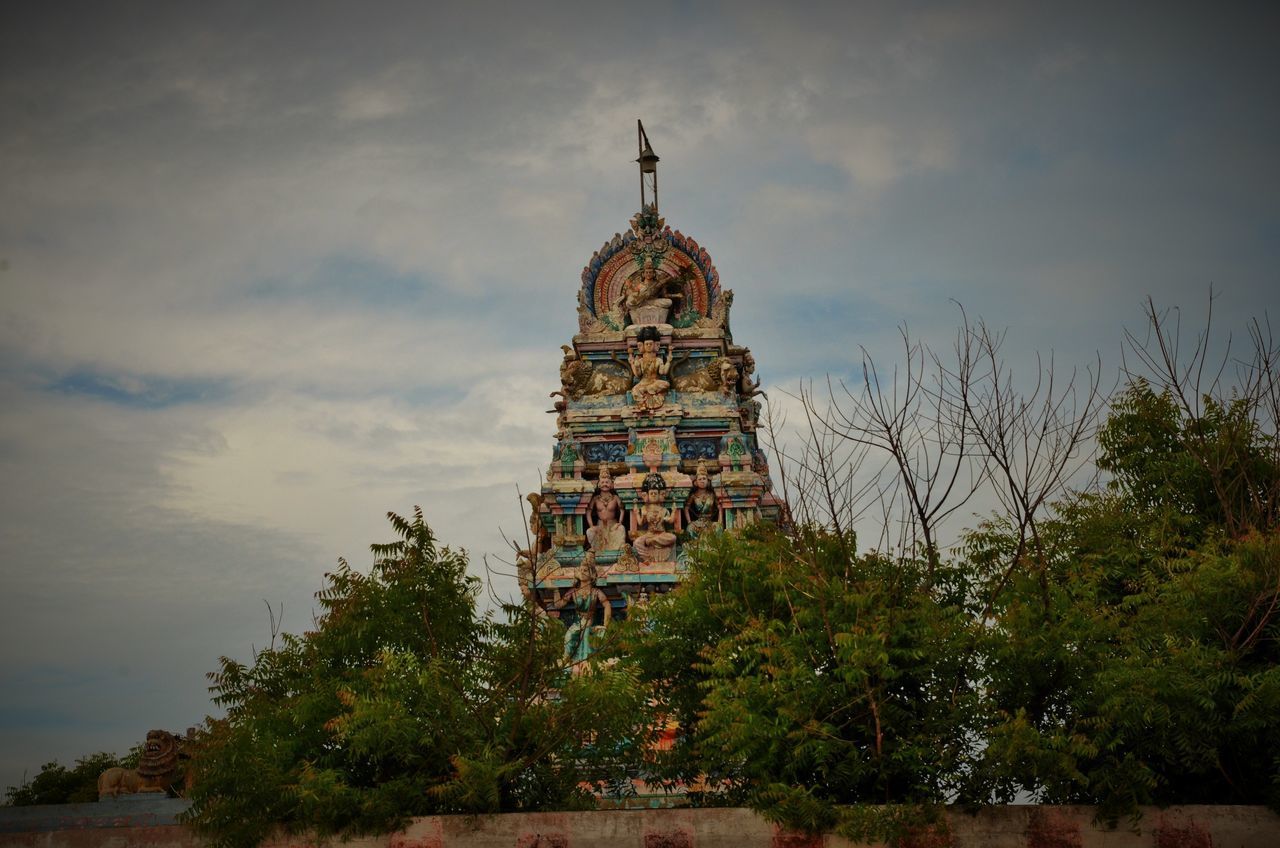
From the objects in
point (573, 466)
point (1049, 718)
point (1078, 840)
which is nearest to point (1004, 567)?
point (1049, 718)

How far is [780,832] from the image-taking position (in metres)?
14.1

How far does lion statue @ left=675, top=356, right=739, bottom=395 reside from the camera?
117 ft

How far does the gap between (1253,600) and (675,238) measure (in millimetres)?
24191

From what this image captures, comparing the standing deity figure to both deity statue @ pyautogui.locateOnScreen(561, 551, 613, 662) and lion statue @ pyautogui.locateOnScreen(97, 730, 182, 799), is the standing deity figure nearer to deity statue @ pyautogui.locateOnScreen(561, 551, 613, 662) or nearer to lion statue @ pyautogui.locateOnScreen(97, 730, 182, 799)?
deity statue @ pyautogui.locateOnScreen(561, 551, 613, 662)

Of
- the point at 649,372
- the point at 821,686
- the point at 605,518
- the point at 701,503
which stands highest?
the point at 649,372

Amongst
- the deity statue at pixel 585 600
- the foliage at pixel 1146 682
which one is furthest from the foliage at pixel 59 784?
the foliage at pixel 1146 682

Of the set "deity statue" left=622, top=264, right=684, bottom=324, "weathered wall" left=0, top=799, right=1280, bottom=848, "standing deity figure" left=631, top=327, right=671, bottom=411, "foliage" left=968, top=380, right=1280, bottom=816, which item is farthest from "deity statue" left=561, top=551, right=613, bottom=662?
"weathered wall" left=0, top=799, right=1280, bottom=848

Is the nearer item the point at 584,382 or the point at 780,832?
the point at 780,832

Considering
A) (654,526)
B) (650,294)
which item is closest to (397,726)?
(654,526)

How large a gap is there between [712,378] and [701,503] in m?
4.12

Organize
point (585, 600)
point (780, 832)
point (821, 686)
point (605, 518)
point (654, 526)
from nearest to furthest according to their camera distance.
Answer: point (780, 832) < point (821, 686) < point (585, 600) < point (654, 526) < point (605, 518)

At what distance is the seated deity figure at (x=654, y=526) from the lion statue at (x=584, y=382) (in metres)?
3.67

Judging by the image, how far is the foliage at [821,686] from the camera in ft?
46.8

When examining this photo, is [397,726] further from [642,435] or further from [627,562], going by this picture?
[642,435]
